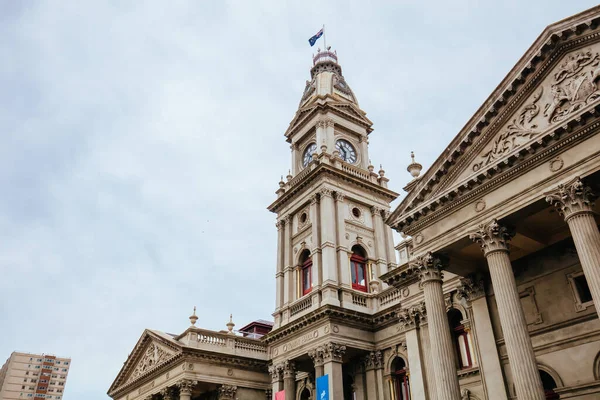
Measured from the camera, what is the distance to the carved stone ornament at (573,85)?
16.4m

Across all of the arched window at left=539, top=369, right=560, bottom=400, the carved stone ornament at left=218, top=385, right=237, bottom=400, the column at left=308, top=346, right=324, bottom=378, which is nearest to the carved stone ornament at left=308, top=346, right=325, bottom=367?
the column at left=308, top=346, right=324, bottom=378

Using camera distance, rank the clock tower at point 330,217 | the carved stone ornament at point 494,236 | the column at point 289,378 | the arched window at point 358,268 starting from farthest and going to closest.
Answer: the arched window at point 358,268 < the clock tower at point 330,217 < the column at point 289,378 < the carved stone ornament at point 494,236

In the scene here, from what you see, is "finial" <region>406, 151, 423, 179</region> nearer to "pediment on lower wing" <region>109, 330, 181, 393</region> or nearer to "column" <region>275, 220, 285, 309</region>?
"column" <region>275, 220, 285, 309</region>

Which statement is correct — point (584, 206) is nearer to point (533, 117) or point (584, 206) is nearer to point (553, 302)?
point (533, 117)

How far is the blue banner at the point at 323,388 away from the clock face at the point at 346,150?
1714 centimetres

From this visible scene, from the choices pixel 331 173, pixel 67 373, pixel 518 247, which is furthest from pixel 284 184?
pixel 67 373

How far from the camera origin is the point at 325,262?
103 feet

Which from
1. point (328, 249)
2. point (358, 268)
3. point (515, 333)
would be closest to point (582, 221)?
point (515, 333)

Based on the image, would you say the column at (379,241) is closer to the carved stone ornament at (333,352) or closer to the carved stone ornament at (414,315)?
the carved stone ornament at (333,352)

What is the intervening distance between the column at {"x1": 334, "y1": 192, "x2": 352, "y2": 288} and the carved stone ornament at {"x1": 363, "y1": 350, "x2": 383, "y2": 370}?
437cm

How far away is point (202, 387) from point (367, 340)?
42.4ft

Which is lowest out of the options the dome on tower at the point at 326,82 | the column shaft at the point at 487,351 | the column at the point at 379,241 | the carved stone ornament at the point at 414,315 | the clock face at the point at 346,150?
the column shaft at the point at 487,351

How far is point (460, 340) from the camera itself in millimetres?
22922

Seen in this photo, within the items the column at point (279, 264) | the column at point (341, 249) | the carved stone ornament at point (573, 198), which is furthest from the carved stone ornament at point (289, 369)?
the carved stone ornament at point (573, 198)
